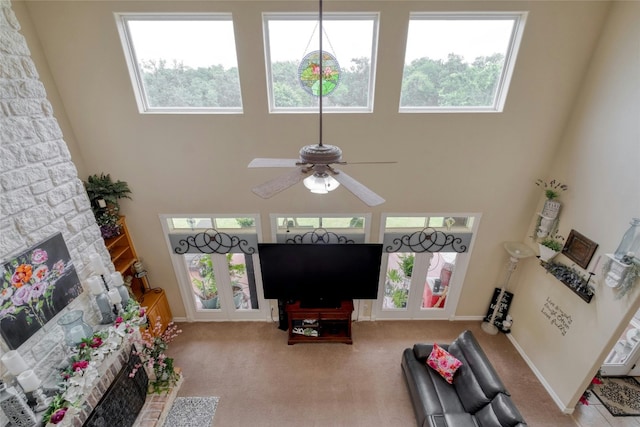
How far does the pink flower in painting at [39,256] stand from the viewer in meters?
2.60

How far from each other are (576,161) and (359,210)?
2647 mm

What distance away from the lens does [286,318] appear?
4949mm

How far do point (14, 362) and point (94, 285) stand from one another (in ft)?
2.93

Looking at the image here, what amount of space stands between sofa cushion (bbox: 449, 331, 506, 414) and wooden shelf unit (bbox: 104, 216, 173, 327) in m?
4.19

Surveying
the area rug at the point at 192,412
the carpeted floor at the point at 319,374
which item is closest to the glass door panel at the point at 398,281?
the carpeted floor at the point at 319,374

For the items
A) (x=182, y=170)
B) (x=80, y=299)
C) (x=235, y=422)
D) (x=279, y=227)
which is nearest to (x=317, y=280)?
(x=279, y=227)

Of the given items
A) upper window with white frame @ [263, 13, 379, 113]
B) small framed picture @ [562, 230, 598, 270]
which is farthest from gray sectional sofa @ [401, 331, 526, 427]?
upper window with white frame @ [263, 13, 379, 113]

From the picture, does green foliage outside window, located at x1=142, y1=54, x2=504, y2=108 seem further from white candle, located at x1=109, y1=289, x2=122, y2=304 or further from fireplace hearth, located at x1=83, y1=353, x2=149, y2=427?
fireplace hearth, located at x1=83, y1=353, x2=149, y2=427

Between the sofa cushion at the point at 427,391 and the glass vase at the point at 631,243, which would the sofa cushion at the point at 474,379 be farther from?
the glass vase at the point at 631,243

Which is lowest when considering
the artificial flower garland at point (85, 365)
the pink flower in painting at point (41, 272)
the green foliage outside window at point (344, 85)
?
the artificial flower garland at point (85, 365)

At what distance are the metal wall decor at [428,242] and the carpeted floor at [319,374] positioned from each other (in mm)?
1435

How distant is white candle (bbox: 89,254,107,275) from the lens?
128 inches

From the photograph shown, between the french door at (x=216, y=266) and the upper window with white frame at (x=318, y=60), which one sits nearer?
the upper window with white frame at (x=318, y=60)

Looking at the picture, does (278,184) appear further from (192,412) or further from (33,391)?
(192,412)
